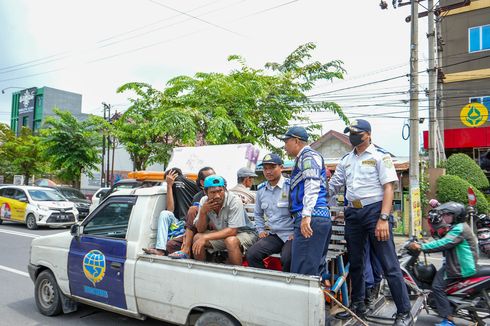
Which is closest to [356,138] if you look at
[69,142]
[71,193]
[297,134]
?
[297,134]

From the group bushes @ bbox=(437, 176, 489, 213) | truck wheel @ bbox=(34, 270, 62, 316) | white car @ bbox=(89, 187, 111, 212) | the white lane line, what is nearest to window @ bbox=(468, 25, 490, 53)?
bushes @ bbox=(437, 176, 489, 213)

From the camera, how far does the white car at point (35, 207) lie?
13.8 metres

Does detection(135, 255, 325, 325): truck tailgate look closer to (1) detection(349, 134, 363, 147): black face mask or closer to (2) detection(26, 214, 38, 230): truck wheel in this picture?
(1) detection(349, 134, 363, 147): black face mask

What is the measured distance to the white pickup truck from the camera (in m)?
3.04

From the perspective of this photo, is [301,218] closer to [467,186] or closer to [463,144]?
[467,186]

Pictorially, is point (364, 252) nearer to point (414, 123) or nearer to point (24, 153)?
point (414, 123)

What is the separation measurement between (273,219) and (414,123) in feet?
28.2

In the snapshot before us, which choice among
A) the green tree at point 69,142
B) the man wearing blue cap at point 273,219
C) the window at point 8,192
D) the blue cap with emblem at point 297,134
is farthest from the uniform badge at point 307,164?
the green tree at point 69,142

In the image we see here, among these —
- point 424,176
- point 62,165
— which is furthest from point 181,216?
point 62,165

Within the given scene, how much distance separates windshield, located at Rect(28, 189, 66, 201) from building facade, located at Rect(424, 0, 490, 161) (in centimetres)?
1796

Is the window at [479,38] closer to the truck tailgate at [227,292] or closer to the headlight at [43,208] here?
the headlight at [43,208]

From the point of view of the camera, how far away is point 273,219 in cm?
384

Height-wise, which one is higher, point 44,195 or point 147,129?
point 147,129

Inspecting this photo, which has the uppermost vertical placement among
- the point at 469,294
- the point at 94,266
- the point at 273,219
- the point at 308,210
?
the point at 308,210
